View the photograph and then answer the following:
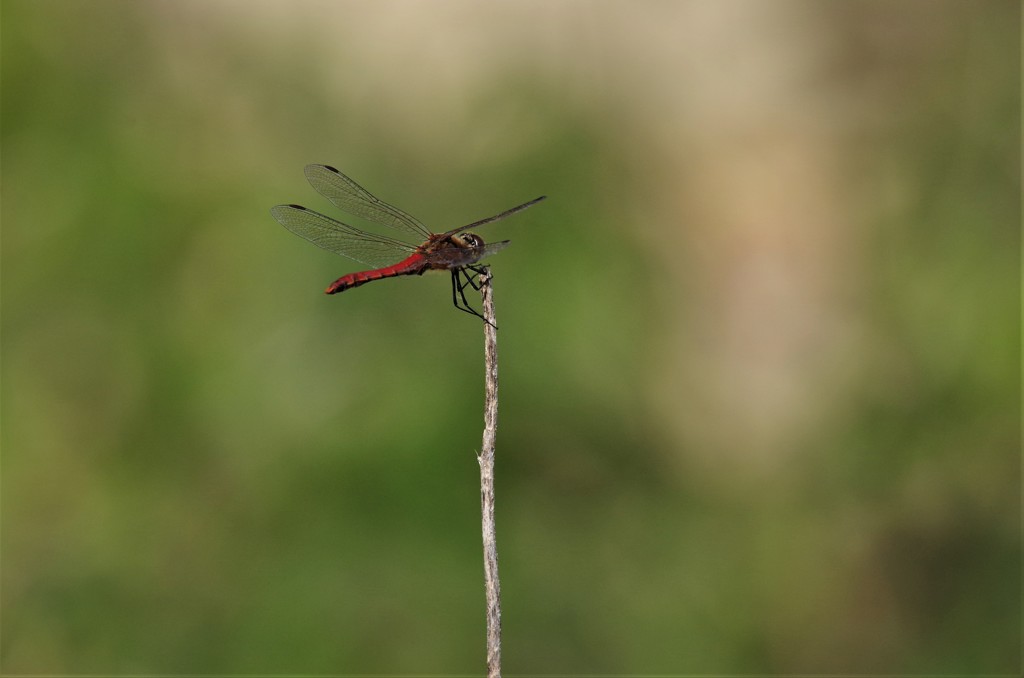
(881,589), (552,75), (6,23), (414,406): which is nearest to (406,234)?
(414,406)

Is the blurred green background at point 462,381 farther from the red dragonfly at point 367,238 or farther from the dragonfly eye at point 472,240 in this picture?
the dragonfly eye at point 472,240

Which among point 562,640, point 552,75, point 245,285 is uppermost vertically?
point 552,75

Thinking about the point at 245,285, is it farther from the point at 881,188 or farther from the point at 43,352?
the point at 881,188

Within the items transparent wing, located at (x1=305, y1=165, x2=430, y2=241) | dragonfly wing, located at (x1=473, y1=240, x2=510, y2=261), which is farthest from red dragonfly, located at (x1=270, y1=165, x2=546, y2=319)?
dragonfly wing, located at (x1=473, y1=240, x2=510, y2=261)

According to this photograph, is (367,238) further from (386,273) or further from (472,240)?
(472,240)

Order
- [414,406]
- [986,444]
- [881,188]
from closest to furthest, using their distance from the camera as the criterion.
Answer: [414,406], [986,444], [881,188]

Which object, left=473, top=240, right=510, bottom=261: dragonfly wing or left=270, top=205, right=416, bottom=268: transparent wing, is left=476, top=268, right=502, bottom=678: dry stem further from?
left=270, top=205, right=416, bottom=268: transparent wing

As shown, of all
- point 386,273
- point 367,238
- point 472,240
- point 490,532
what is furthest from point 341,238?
point 490,532

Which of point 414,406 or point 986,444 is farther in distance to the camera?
point 986,444
